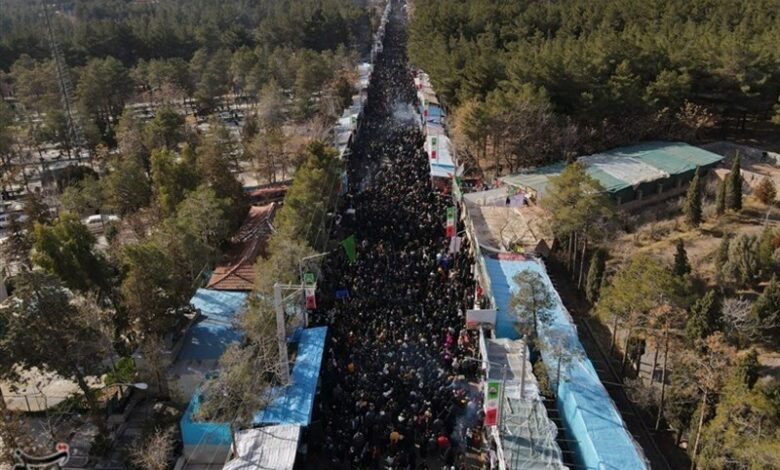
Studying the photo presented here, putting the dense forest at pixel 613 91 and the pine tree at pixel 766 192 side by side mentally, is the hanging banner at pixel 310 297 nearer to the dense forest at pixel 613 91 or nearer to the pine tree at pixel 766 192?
the dense forest at pixel 613 91

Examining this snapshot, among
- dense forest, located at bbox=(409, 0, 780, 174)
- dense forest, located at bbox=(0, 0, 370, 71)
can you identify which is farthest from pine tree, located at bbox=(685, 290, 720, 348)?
dense forest, located at bbox=(0, 0, 370, 71)

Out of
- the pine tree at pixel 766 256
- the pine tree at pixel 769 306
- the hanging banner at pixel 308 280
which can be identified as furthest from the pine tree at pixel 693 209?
the hanging banner at pixel 308 280

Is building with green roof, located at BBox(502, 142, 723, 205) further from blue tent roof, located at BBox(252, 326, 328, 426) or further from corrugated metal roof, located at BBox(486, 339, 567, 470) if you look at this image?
blue tent roof, located at BBox(252, 326, 328, 426)

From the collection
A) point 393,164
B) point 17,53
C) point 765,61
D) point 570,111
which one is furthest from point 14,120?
point 765,61

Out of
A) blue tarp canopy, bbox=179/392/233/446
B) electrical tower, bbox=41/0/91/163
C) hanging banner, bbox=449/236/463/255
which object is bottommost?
blue tarp canopy, bbox=179/392/233/446

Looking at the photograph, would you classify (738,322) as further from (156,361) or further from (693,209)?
(156,361)

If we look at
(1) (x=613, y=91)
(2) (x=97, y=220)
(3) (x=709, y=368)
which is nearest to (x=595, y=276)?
(3) (x=709, y=368)
